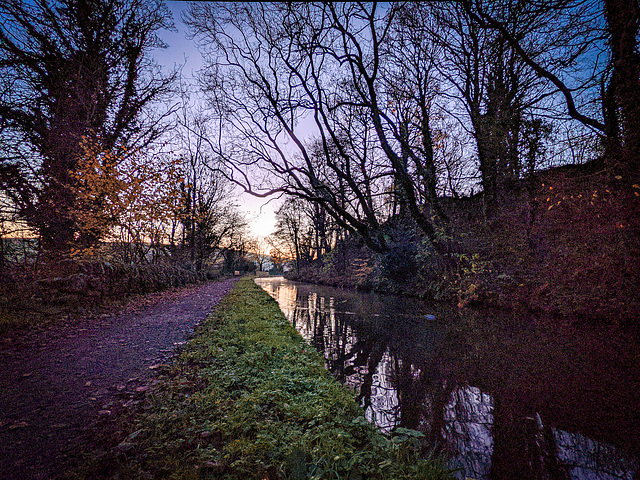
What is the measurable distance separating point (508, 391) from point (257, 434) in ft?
10.2

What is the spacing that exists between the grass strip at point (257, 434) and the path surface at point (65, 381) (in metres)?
0.38

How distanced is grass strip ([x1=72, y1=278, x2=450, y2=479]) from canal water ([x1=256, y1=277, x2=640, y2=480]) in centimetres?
42

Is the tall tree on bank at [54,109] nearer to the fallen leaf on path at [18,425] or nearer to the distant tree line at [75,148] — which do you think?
the distant tree line at [75,148]

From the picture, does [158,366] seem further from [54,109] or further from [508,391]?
[54,109]

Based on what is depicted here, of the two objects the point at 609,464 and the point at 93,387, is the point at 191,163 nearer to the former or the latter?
the point at 93,387

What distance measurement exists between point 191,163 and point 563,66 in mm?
24609

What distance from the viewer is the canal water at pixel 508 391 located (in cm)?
209

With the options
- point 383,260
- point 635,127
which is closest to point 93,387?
point 635,127

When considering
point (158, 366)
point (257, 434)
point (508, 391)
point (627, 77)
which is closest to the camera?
point (257, 434)

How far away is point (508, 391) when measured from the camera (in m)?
3.18

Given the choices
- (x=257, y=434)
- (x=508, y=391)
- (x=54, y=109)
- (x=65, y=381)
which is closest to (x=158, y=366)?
(x=65, y=381)

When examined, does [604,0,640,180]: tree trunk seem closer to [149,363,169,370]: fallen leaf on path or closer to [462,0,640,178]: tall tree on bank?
[462,0,640,178]: tall tree on bank

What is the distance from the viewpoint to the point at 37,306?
5398 mm

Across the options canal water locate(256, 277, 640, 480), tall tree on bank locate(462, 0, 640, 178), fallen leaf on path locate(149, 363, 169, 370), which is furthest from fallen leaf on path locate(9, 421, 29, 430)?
tall tree on bank locate(462, 0, 640, 178)
